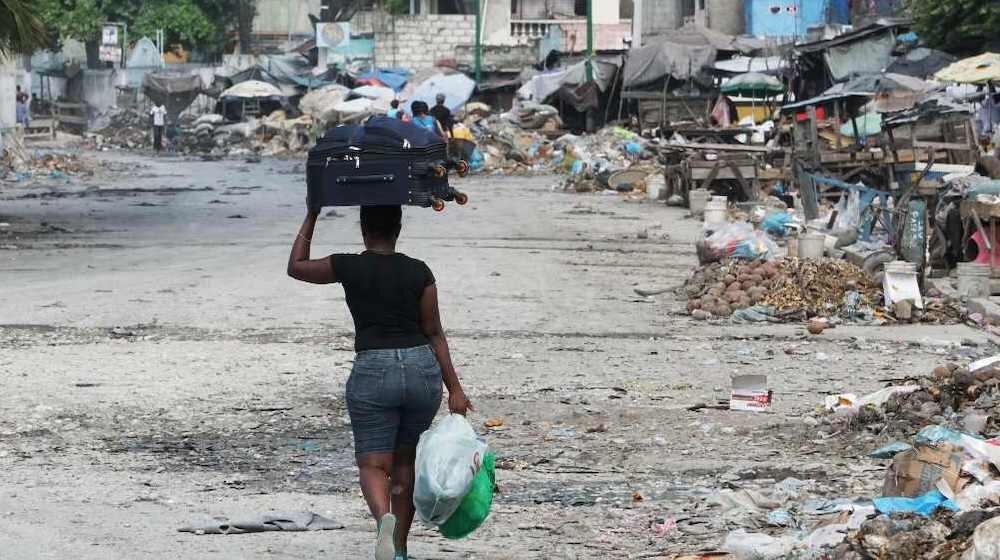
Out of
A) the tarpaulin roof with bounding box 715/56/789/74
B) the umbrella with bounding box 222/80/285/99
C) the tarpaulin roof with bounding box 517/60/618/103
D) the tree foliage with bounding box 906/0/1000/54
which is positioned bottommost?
the umbrella with bounding box 222/80/285/99

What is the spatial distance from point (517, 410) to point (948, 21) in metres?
28.4

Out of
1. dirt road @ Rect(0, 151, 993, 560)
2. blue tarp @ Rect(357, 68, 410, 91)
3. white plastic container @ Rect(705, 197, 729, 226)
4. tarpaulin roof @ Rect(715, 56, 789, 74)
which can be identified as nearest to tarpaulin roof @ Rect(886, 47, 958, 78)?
tarpaulin roof @ Rect(715, 56, 789, 74)

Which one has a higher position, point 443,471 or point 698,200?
point 443,471

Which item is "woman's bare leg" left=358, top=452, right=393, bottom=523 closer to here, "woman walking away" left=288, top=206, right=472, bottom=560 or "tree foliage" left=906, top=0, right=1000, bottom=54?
"woman walking away" left=288, top=206, right=472, bottom=560

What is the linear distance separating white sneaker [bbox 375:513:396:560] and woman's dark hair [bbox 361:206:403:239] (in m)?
0.95

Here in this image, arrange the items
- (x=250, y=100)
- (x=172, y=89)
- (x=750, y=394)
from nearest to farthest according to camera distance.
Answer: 1. (x=750, y=394)
2. (x=250, y=100)
3. (x=172, y=89)

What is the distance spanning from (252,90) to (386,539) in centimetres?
5168

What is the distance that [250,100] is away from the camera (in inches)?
2292

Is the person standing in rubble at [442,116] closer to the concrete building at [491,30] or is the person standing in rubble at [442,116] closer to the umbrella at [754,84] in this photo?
the umbrella at [754,84]

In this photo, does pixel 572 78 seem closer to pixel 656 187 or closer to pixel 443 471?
pixel 656 187

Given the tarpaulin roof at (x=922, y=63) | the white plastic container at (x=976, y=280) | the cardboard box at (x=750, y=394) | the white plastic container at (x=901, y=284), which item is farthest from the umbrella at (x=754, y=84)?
the cardboard box at (x=750, y=394)

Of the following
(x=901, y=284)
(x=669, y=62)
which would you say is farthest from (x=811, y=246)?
(x=669, y=62)

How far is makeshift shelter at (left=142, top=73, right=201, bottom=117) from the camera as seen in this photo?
61094 millimetres

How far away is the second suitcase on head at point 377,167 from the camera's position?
485 centimetres
